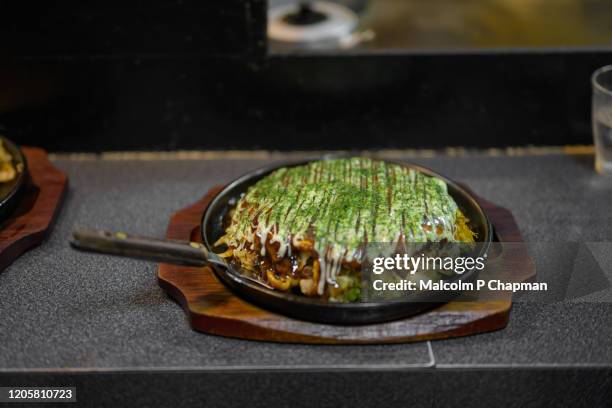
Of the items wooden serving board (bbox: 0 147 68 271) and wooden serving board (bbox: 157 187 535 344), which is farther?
wooden serving board (bbox: 0 147 68 271)

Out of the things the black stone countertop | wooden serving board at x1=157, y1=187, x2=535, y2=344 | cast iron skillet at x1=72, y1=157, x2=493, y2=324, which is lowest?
the black stone countertop

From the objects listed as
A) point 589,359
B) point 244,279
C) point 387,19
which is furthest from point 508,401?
point 387,19

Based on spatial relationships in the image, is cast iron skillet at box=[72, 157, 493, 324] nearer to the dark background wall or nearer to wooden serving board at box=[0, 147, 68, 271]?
wooden serving board at box=[0, 147, 68, 271]

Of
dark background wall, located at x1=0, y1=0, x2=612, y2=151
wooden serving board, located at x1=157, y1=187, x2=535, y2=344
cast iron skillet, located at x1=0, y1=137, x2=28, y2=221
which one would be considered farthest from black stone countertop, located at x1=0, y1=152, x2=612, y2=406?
dark background wall, located at x1=0, y1=0, x2=612, y2=151

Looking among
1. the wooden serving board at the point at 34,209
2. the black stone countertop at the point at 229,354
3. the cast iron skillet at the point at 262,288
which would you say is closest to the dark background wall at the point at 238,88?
the wooden serving board at the point at 34,209

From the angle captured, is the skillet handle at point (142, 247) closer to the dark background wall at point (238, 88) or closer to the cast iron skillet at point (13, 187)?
the cast iron skillet at point (13, 187)

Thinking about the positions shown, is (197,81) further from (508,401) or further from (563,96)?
(508,401)
